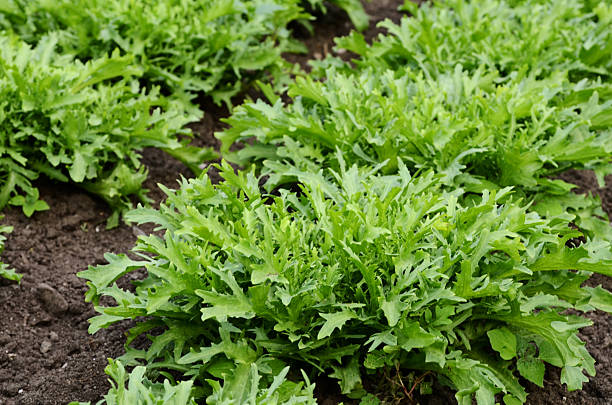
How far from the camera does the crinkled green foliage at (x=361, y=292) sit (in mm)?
2695

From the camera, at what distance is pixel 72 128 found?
12.7ft

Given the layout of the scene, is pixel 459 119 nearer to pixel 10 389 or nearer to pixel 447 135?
pixel 447 135

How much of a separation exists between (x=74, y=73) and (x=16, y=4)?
106 cm

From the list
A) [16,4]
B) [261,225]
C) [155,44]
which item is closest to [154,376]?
[261,225]

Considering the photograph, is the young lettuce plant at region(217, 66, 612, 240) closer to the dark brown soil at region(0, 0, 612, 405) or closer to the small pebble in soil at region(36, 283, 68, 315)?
the dark brown soil at region(0, 0, 612, 405)

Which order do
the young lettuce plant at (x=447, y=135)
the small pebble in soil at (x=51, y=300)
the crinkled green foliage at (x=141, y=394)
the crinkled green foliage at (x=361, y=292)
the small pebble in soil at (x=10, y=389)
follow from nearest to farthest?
the crinkled green foliage at (x=141, y=394)
the crinkled green foliage at (x=361, y=292)
the small pebble in soil at (x=10, y=389)
the small pebble in soil at (x=51, y=300)
the young lettuce plant at (x=447, y=135)

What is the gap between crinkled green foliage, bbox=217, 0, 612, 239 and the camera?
11.8 ft

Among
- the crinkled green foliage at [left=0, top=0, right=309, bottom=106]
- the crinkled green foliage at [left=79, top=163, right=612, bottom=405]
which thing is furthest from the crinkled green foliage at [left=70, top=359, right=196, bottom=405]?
the crinkled green foliage at [left=0, top=0, right=309, bottom=106]

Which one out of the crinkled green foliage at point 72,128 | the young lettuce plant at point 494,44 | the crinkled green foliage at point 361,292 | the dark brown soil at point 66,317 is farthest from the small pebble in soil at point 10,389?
the young lettuce plant at point 494,44

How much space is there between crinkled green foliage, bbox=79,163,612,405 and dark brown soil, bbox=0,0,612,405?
23 cm

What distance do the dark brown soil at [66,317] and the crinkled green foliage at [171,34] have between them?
0.64 metres

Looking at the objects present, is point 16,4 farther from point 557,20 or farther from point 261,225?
point 557,20

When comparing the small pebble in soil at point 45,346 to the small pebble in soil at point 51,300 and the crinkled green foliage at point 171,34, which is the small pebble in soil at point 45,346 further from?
the crinkled green foliage at point 171,34

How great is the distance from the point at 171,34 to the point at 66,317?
6.33ft
